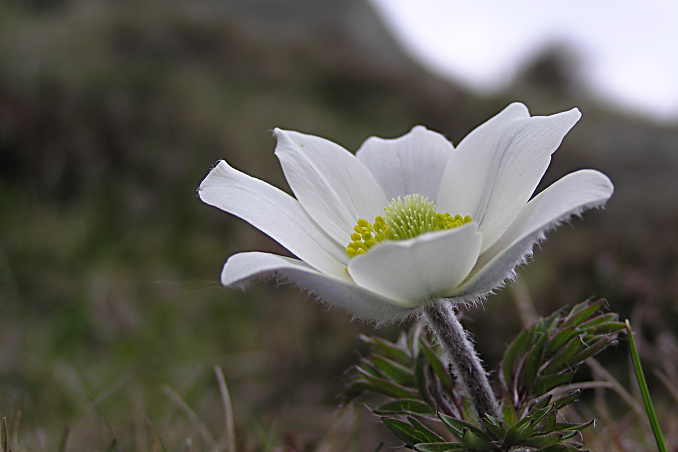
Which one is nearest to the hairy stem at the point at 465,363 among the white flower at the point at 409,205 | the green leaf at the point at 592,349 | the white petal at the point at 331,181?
the white flower at the point at 409,205

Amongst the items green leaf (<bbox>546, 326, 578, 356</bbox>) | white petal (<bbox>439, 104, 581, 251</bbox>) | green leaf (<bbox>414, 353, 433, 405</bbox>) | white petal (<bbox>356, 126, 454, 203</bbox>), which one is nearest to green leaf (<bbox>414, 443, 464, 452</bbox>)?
green leaf (<bbox>414, 353, 433, 405</bbox>)

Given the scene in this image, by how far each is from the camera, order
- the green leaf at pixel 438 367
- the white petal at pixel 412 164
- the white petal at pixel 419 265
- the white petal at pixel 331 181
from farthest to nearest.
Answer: the white petal at pixel 412 164 < the white petal at pixel 331 181 < the green leaf at pixel 438 367 < the white petal at pixel 419 265

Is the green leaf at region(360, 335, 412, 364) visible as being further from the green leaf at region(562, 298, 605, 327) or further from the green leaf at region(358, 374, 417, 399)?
the green leaf at region(562, 298, 605, 327)

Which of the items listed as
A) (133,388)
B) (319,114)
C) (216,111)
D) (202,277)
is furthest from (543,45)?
(133,388)

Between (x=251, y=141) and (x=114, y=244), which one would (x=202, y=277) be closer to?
(x=114, y=244)

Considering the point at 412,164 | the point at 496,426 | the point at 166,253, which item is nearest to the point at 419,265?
the point at 496,426

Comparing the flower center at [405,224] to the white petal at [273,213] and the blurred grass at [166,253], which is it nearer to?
the white petal at [273,213]
